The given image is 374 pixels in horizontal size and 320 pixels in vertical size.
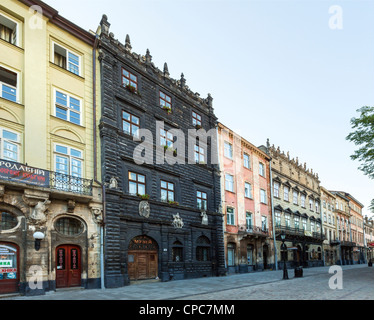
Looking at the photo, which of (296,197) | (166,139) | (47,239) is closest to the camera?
(47,239)

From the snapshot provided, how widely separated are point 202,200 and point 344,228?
161 ft

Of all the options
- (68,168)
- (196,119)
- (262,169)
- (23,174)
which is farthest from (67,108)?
(262,169)

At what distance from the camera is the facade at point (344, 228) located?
6369cm

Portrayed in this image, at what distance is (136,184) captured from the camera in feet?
73.6

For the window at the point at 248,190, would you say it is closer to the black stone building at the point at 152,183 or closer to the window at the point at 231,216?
the window at the point at 231,216

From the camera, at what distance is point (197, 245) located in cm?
2677

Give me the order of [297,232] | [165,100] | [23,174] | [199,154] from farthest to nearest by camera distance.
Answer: [297,232] < [199,154] < [165,100] < [23,174]

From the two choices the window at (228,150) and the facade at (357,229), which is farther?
the facade at (357,229)

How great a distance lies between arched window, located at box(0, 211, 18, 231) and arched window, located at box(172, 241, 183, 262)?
11071mm

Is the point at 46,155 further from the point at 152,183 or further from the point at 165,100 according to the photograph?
the point at 165,100

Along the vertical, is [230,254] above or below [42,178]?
below

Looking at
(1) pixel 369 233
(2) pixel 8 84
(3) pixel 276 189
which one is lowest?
(1) pixel 369 233

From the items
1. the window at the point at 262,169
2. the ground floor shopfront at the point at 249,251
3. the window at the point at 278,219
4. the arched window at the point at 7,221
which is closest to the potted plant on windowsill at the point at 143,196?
the arched window at the point at 7,221

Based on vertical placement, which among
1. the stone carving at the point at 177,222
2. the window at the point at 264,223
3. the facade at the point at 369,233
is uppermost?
the stone carving at the point at 177,222
